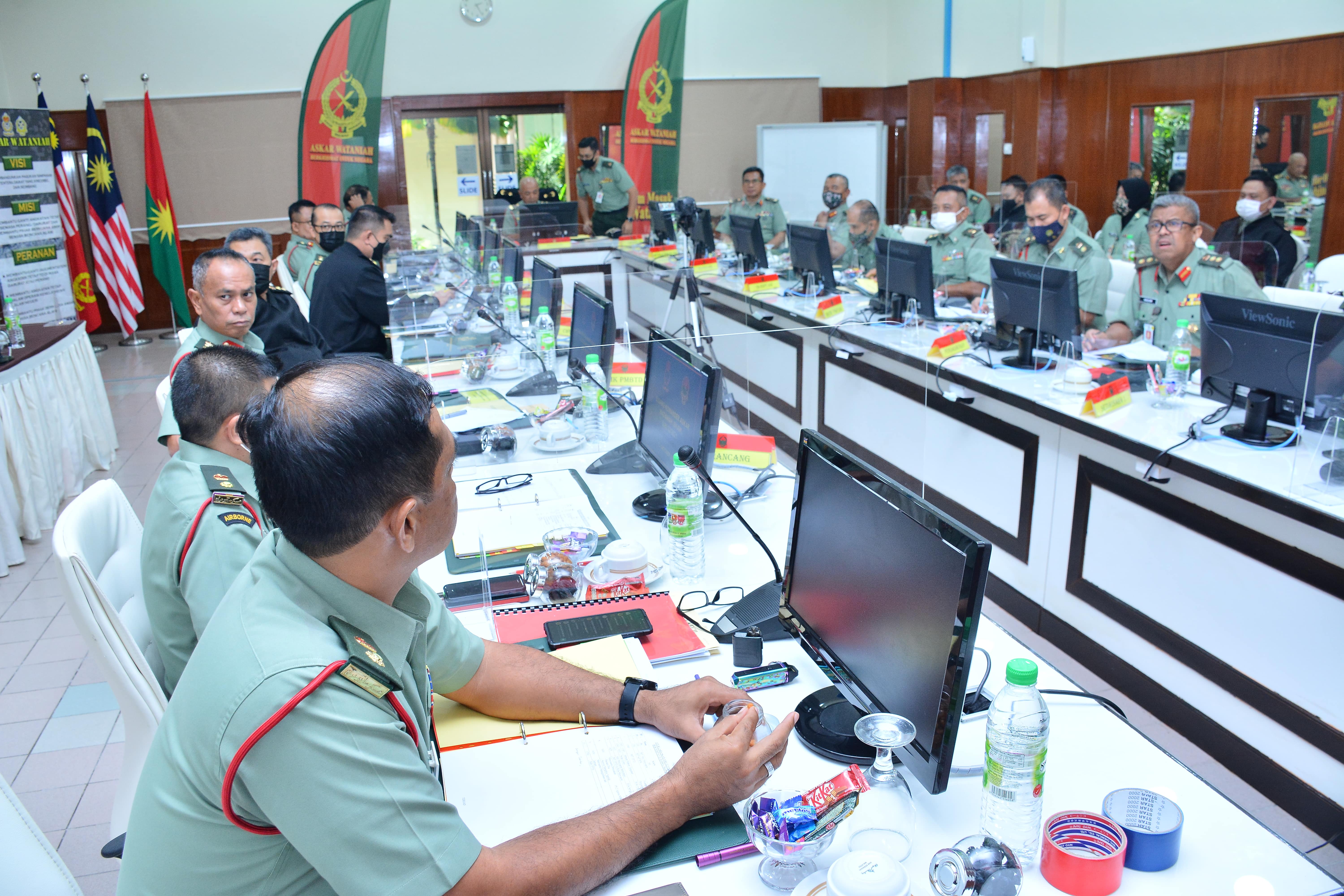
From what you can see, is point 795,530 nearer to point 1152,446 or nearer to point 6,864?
point 6,864

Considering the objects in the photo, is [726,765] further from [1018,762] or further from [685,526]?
[685,526]

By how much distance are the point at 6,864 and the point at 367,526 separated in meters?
0.69

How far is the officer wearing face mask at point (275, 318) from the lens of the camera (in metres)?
3.65

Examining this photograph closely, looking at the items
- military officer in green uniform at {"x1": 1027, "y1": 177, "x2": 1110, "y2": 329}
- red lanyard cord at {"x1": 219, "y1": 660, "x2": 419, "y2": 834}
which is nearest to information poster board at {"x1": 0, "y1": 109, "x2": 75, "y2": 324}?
military officer in green uniform at {"x1": 1027, "y1": 177, "x2": 1110, "y2": 329}

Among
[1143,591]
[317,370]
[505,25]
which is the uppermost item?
[505,25]

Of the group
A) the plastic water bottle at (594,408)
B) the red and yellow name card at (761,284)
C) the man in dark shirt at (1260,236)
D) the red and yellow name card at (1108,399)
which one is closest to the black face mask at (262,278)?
the plastic water bottle at (594,408)

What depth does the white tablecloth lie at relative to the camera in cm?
390

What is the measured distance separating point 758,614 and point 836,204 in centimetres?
574

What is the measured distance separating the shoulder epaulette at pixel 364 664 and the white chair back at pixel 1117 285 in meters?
4.30

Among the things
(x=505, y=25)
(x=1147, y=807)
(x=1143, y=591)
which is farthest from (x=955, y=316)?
(x=505, y=25)

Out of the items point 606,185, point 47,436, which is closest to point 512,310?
point 47,436

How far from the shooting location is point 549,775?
1.38 meters

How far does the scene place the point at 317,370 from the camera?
3.47 ft

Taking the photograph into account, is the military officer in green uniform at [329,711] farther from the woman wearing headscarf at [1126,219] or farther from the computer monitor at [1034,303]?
the woman wearing headscarf at [1126,219]
